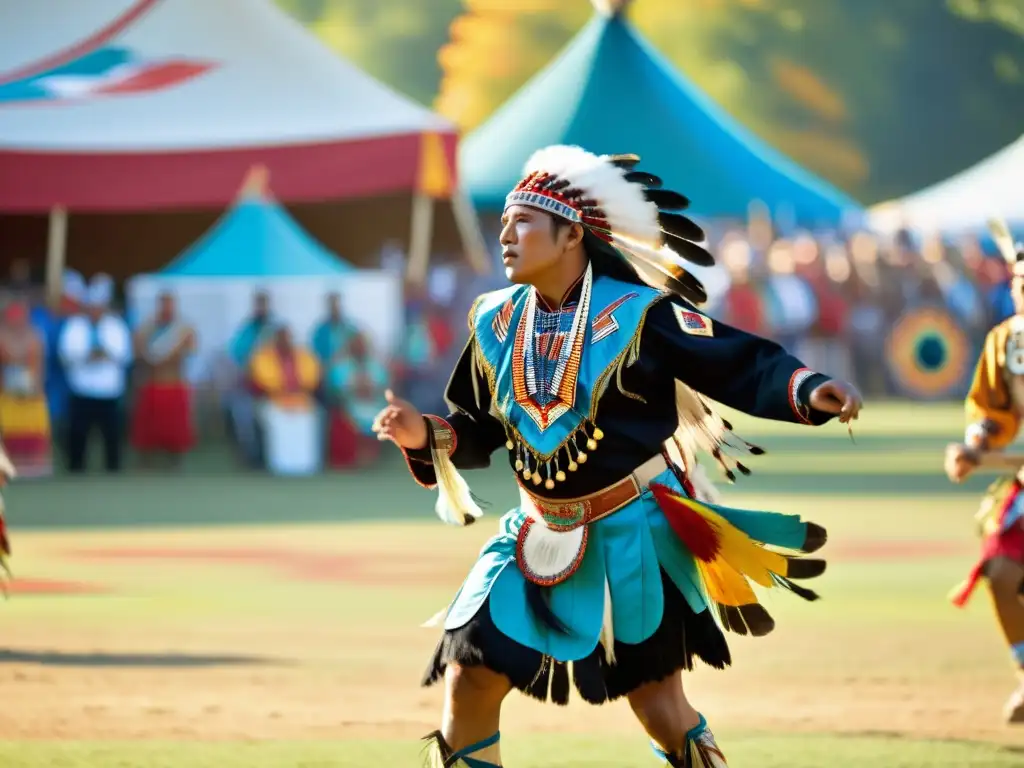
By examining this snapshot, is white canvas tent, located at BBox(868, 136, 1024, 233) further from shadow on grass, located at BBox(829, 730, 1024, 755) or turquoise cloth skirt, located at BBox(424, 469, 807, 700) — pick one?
turquoise cloth skirt, located at BBox(424, 469, 807, 700)

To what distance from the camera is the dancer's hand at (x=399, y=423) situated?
586 centimetres

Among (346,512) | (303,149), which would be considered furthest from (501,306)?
(303,149)

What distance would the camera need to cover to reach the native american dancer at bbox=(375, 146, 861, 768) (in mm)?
5699

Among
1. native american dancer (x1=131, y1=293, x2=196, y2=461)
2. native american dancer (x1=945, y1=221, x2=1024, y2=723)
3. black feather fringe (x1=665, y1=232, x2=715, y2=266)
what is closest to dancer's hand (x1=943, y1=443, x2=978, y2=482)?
native american dancer (x1=945, y1=221, x2=1024, y2=723)

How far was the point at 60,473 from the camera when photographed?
64.1 ft

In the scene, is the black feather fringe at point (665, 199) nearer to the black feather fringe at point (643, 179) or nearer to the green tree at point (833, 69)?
the black feather fringe at point (643, 179)

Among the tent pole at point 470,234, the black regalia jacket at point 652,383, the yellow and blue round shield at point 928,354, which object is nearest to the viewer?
the black regalia jacket at point 652,383

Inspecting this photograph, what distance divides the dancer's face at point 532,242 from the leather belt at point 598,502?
64 cm

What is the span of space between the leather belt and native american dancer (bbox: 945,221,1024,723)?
250 centimetres

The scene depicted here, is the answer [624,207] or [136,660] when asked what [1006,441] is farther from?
[136,660]

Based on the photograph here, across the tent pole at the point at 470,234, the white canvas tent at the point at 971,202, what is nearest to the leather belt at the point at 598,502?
the tent pole at the point at 470,234

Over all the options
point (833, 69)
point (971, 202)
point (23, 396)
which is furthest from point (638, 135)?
point (833, 69)

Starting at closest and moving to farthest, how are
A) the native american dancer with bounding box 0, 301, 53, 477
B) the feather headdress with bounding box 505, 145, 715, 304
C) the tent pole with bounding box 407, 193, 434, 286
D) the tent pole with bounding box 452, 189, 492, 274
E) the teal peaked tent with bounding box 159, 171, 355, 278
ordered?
the feather headdress with bounding box 505, 145, 715, 304, the native american dancer with bounding box 0, 301, 53, 477, the teal peaked tent with bounding box 159, 171, 355, 278, the tent pole with bounding box 452, 189, 492, 274, the tent pole with bounding box 407, 193, 434, 286

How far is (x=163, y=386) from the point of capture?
2044 cm
